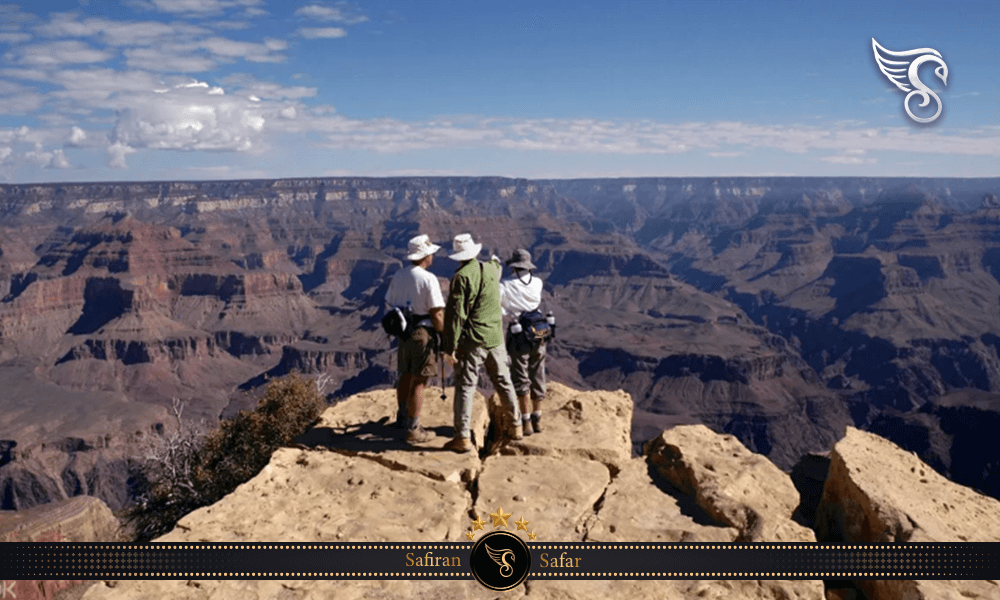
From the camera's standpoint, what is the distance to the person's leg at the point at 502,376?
7762 mm

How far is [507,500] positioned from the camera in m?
6.66

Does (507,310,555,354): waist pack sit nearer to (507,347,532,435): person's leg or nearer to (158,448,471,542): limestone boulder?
(507,347,532,435): person's leg

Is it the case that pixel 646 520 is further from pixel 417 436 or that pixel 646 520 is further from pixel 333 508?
pixel 333 508

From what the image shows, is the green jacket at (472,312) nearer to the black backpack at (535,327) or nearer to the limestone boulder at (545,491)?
the black backpack at (535,327)

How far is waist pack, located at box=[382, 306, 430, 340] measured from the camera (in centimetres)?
785

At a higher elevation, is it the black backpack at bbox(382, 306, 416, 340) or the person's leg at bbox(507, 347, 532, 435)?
the black backpack at bbox(382, 306, 416, 340)

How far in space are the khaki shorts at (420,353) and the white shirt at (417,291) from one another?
0.30 meters

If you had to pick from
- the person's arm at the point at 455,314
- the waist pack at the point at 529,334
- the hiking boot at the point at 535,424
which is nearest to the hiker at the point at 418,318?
the person's arm at the point at 455,314

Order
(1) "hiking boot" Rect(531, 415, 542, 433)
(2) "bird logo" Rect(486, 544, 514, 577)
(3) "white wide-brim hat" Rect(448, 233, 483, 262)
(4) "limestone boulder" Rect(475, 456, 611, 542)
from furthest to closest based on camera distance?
(1) "hiking boot" Rect(531, 415, 542, 433) < (3) "white wide-brim hat" Rect(448, 233, 483, 262) < (4) "limestone boulder" Rect(475, 456, 611, 542) < (2) "bird logo" Rect(486, 544, 514, 577)

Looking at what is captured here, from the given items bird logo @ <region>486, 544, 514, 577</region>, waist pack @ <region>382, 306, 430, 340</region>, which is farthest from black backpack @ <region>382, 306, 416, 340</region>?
bird logo @ <region>486, 544, 514, 577</region>

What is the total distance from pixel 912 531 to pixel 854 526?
2.41 ft

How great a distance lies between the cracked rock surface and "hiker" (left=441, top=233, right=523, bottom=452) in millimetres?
730

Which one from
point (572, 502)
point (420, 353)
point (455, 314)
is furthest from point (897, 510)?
point (420, 353)

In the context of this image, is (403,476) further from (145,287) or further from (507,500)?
(145,287)
